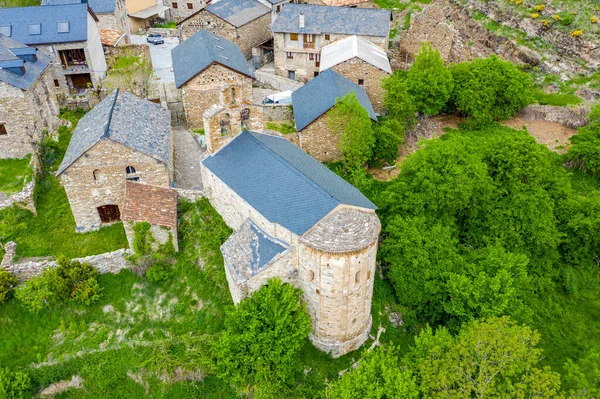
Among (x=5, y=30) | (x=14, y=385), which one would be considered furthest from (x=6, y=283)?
(x=5, y=30)

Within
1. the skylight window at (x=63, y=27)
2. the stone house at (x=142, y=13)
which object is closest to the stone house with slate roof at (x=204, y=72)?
the skylight window at (x=63, y=27)

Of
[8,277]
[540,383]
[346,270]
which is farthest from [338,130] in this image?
[8,277]

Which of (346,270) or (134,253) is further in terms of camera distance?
(134,253)

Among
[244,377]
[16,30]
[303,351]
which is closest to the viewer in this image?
[244,377]

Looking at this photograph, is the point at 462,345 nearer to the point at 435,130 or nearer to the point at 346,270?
the point at 346,270

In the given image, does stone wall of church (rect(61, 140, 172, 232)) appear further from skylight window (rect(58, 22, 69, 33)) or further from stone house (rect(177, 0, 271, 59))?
stone house (rect(177, 0, 271, 59))

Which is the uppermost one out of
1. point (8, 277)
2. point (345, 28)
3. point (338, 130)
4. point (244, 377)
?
point (345, 28)

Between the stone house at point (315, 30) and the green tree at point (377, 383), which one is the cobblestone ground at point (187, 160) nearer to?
the stone house at point (315, 30)
